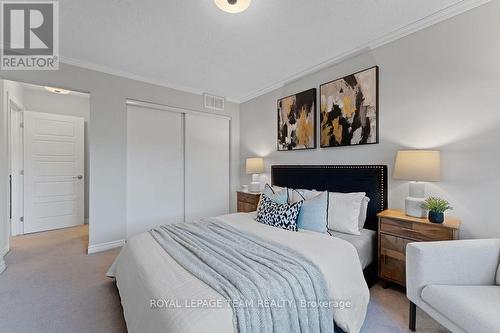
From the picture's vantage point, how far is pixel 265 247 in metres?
1.70

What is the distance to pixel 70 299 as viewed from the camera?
6.61 feet

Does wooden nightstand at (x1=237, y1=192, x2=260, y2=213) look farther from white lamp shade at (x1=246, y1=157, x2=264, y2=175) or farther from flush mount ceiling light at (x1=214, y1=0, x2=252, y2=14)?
flush mount ceiling light at (x1=214, y1=0, x2=252, y2=14)

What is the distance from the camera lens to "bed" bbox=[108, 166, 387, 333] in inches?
41.2

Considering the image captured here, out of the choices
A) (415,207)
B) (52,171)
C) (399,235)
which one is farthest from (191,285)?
(52,171)

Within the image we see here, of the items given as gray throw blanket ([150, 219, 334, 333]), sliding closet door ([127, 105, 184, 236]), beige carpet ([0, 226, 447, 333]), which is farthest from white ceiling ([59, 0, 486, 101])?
beige carpet ([0, 226, 447, 333])

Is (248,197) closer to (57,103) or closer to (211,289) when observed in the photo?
(211,289)

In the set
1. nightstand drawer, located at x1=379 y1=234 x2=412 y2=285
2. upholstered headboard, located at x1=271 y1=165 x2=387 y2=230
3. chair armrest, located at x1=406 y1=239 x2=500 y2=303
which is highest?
upholstered headboard, located at x1=271 y1=165 x2=387 y2=230

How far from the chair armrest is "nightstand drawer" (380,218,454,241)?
262 mm

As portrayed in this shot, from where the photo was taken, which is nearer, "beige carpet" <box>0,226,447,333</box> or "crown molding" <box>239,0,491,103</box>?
"beige carpet" <box>0,226,447,333</box>

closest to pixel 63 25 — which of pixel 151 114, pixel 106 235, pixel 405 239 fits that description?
pixel 151 114

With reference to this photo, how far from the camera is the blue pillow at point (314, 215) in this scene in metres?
2.20

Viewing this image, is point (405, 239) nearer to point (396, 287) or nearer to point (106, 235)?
point (396, 287)
